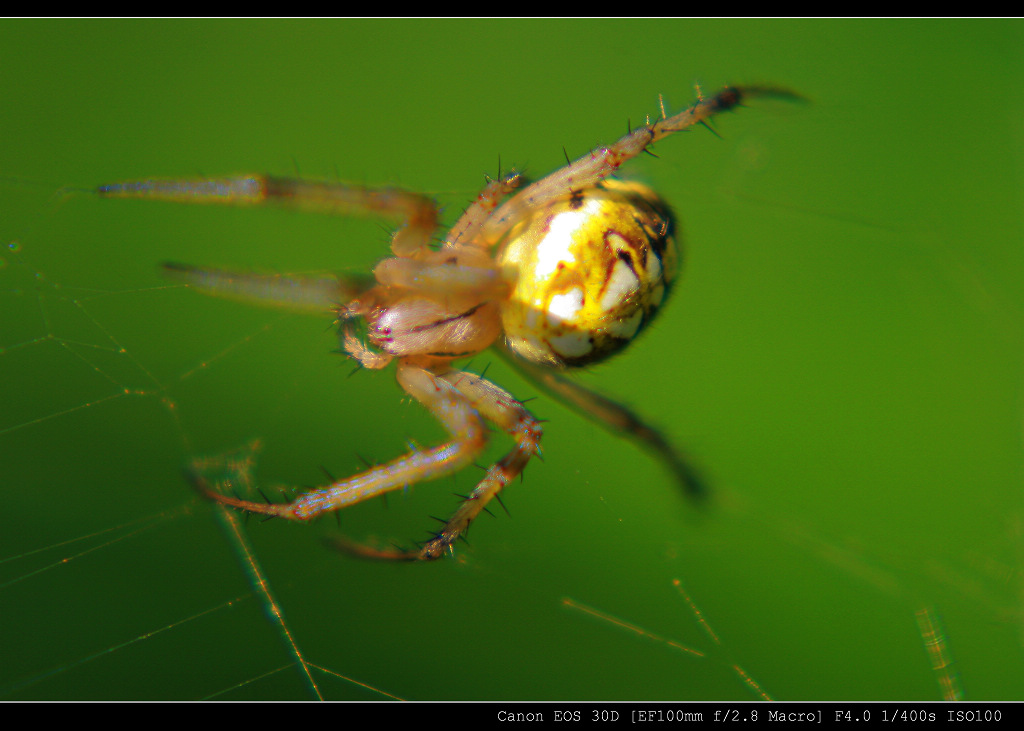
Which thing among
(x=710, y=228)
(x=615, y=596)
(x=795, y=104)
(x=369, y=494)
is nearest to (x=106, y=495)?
(x=369, y=494)

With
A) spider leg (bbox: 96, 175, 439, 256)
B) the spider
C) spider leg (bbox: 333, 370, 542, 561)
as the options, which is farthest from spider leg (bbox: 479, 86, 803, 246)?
spider leg (bbox: 333, 370, 542, 561)

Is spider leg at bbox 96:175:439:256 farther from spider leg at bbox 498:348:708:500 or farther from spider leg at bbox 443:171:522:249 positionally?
spider leg at bbox 498:348:708:500

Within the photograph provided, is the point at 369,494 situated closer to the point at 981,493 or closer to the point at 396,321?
the point at 396,321

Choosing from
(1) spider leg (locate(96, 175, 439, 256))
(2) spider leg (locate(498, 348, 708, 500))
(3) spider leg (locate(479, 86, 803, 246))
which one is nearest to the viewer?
(1) spider leg (locate(96, 175, 439, 256))

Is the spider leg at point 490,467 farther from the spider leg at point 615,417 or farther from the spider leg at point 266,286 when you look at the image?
the spider leg at point 266,286

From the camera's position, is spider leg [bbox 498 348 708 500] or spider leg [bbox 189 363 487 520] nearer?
spider leg [bbox 189 363 487 520]

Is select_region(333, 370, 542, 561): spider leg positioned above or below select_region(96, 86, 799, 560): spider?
below
